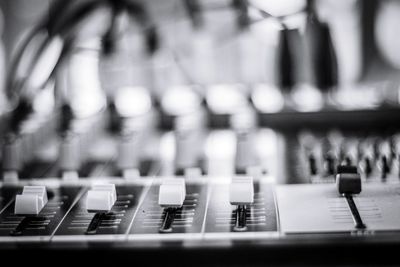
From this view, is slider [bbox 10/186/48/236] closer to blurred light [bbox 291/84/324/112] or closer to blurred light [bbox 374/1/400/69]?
blurred light [bbox 291/84/324/112]

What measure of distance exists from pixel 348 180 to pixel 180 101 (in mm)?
661

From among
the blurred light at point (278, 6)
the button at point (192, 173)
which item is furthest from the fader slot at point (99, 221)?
the blurred light at point (278, 6)

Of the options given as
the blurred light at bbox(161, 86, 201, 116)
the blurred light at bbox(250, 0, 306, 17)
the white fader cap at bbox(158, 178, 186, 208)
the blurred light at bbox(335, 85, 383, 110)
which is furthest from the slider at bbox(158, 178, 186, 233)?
the blurred light at bbox(250, 0, 306, 17)

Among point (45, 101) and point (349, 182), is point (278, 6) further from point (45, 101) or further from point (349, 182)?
point (349, 182)

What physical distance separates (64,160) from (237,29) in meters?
0.74

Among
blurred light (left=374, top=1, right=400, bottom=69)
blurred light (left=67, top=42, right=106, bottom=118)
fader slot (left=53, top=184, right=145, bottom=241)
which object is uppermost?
blurred light (left=374, top=1, right=400, bottom=69)

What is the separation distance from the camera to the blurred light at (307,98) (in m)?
1.36

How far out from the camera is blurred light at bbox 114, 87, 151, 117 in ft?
4.59

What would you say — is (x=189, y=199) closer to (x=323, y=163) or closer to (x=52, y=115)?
(x=323, y=163)

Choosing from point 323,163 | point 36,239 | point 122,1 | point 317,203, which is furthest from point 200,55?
point 36,239

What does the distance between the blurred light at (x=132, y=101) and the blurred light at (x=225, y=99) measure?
0.16 metres

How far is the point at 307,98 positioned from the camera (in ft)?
4.78

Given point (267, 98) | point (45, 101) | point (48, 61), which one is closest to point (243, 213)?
point (267, 98)

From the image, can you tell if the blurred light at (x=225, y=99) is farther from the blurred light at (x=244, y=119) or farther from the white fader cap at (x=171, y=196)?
the white fader cap at (x=171, y=196)
